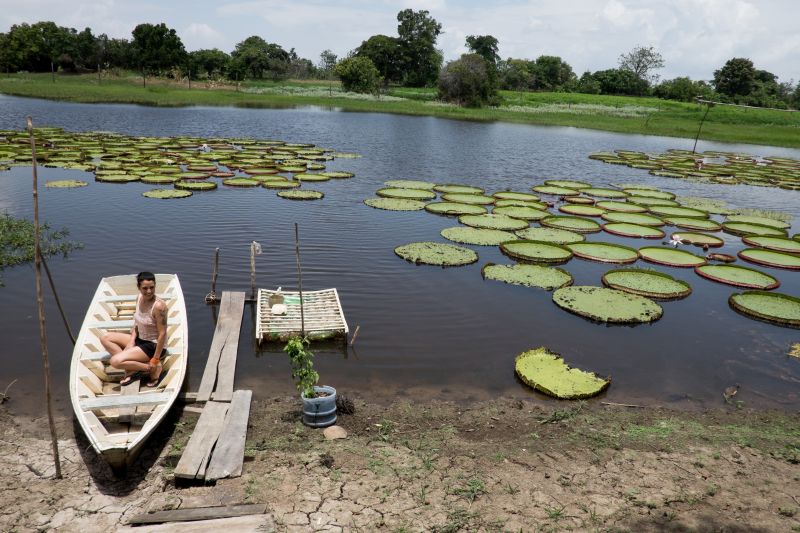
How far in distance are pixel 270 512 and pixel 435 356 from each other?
12.1 ft

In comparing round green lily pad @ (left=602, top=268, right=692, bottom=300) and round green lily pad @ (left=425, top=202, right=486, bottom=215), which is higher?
round green lily pad @ (left=425, top=202, right=486, bottom=215)

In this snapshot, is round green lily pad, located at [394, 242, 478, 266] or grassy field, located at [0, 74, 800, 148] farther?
grassy field, located at [0, 74, 800, 148]

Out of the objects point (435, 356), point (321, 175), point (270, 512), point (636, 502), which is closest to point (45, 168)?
point (321, 175)

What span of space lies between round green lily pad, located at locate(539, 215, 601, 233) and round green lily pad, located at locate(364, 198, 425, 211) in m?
3.70

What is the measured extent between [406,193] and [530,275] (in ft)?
24.7

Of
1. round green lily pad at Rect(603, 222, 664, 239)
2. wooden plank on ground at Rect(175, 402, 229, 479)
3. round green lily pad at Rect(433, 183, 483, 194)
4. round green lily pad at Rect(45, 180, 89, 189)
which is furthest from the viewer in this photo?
round green lily pad at Rect(433, 183, 483, 194)

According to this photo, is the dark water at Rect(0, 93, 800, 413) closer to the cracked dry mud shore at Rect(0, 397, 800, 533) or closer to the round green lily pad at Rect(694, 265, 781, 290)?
the round green lily pad at Rect(694, 265, 781, 290)

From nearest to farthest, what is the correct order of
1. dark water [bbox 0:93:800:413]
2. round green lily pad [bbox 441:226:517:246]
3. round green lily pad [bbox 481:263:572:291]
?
dark water [bbox 0:93:800:413] < round green lily pad [bbox 481:263:572:291] < round green lily pad [bbox 441:226:517:246]

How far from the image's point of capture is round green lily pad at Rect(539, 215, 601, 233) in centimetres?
1398

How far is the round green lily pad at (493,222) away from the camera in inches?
542

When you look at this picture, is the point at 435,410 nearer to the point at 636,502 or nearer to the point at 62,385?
the point at 636,502

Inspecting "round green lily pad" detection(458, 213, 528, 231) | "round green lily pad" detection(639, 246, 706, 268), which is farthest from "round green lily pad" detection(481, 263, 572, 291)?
"round green lily pad" detection(458, 213, 528, 231)

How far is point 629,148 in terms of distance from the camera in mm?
33719

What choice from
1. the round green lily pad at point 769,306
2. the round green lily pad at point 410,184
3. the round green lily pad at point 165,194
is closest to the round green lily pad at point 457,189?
the round green lily pad at point 410,184
